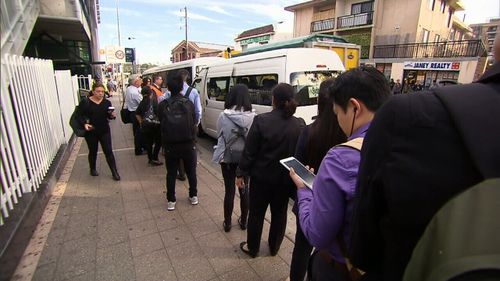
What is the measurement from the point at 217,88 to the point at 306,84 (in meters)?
3.19

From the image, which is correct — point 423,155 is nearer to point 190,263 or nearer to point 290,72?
point 190,263

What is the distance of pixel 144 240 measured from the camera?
3154mm

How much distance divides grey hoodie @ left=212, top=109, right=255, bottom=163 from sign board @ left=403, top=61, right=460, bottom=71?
19.2 meters

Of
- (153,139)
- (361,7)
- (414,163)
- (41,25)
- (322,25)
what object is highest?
(361,7)

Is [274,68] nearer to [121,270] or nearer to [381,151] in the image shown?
[121,270]

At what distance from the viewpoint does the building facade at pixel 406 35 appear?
17.6m

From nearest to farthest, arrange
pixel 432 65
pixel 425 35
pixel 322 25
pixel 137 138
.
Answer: pixel 137 138
pixel 432 65
pixel 425 35
pixel 322 25

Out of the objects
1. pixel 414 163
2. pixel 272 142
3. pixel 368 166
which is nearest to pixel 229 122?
pixel 272 142

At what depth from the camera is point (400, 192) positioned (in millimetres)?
685

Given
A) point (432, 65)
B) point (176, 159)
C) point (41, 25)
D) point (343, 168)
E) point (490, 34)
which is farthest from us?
point (432, 65)

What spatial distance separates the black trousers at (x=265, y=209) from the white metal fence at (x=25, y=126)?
2.36m

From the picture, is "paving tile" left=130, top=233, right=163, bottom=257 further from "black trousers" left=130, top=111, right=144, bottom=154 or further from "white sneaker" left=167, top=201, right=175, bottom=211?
"black trousers" left=130, top=111, right=144, bottom=154

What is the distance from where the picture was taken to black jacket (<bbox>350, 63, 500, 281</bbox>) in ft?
2.05

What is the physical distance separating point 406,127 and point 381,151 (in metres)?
0.09
